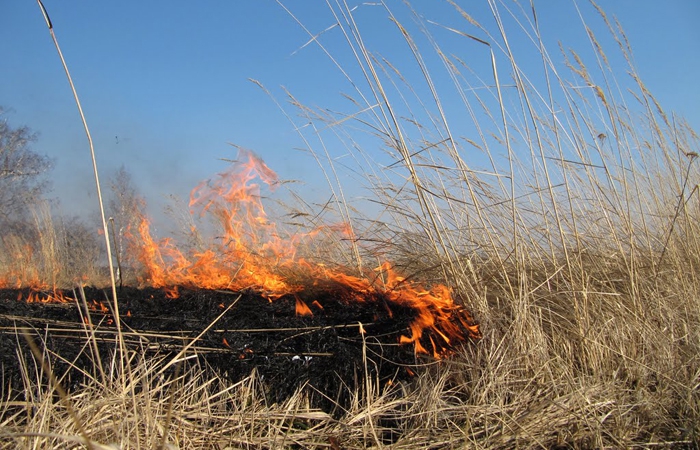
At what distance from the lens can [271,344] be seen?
1753 mm

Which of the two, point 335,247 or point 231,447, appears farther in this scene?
point 335,247

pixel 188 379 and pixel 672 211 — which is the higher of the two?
pixel 672 211

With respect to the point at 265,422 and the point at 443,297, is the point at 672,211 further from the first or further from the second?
the point at 265,422

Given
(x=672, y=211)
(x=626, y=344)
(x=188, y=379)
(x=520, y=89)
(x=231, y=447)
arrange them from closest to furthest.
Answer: (x=231, y=447), (x=188, y=379), (x=626, y=344), (x=520, y=89), (x=672, y=211)

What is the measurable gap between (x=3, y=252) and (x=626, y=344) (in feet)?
33.5

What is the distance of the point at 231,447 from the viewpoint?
4.47 ft

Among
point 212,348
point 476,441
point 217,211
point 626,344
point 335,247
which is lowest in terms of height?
point 476,441

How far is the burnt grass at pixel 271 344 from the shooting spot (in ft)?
5.56

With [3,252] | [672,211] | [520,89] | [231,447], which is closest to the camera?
[231,447]

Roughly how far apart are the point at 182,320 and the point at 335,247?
3.58ft

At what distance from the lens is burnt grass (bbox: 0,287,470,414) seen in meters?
1.69

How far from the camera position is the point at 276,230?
315cm

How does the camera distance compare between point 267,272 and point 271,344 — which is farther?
point 267,272

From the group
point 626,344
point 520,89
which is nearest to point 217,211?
point 520,89
